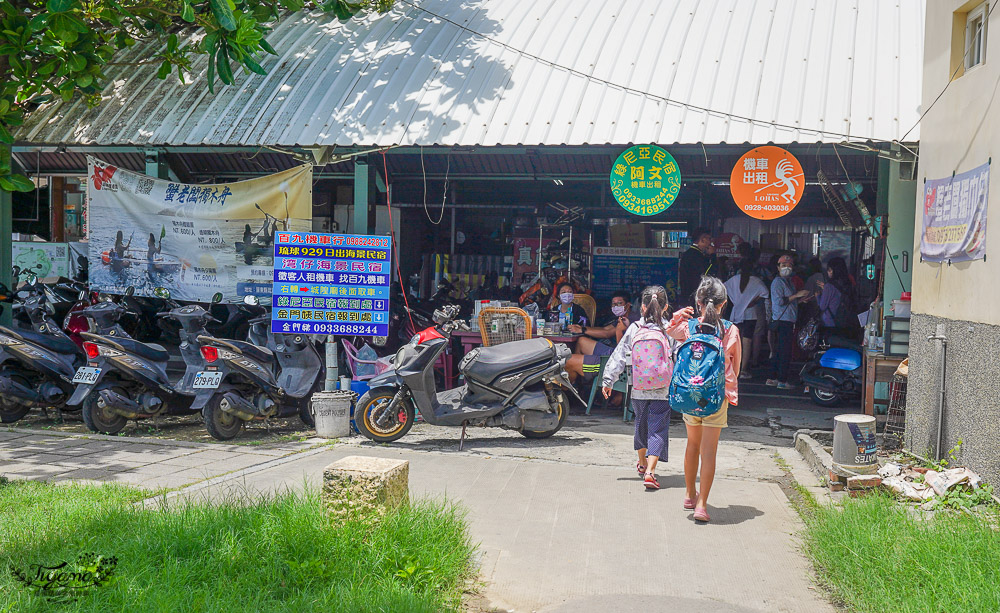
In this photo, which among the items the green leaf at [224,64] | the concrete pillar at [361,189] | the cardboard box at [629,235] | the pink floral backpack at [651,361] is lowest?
the pink floral backpack at [651,361]

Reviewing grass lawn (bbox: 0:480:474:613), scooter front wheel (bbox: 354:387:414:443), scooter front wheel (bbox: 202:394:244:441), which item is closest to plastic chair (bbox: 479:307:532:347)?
scooter front wheel (bbox: 354:387:414:443)

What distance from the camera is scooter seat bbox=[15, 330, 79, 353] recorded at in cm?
842

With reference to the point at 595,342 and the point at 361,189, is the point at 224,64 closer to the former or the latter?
the point at 361,189

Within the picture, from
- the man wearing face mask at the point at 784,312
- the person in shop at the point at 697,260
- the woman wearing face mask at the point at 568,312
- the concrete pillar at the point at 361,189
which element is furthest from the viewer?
the person in shop at the point at 697,260

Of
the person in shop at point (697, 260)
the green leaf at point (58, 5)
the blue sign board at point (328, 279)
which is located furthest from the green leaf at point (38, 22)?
the person in shop at point (697, 260)

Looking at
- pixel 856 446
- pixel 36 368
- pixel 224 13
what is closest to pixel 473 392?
pixel 856 446

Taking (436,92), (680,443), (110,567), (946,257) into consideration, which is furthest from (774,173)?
(110,567)

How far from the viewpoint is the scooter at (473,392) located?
7.70 m

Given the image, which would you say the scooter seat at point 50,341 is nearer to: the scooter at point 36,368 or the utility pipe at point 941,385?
the scooter at point 36,368

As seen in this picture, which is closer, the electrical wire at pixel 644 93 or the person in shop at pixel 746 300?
the electrical wire at pixel 644 93

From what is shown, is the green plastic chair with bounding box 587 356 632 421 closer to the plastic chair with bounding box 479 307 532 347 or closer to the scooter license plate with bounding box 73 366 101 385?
the plastic chair with bounding box 479 307 532 347

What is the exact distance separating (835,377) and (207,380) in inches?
300

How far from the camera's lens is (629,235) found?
12578 millimetres

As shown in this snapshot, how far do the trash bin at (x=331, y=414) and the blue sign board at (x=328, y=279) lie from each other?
70 cm
